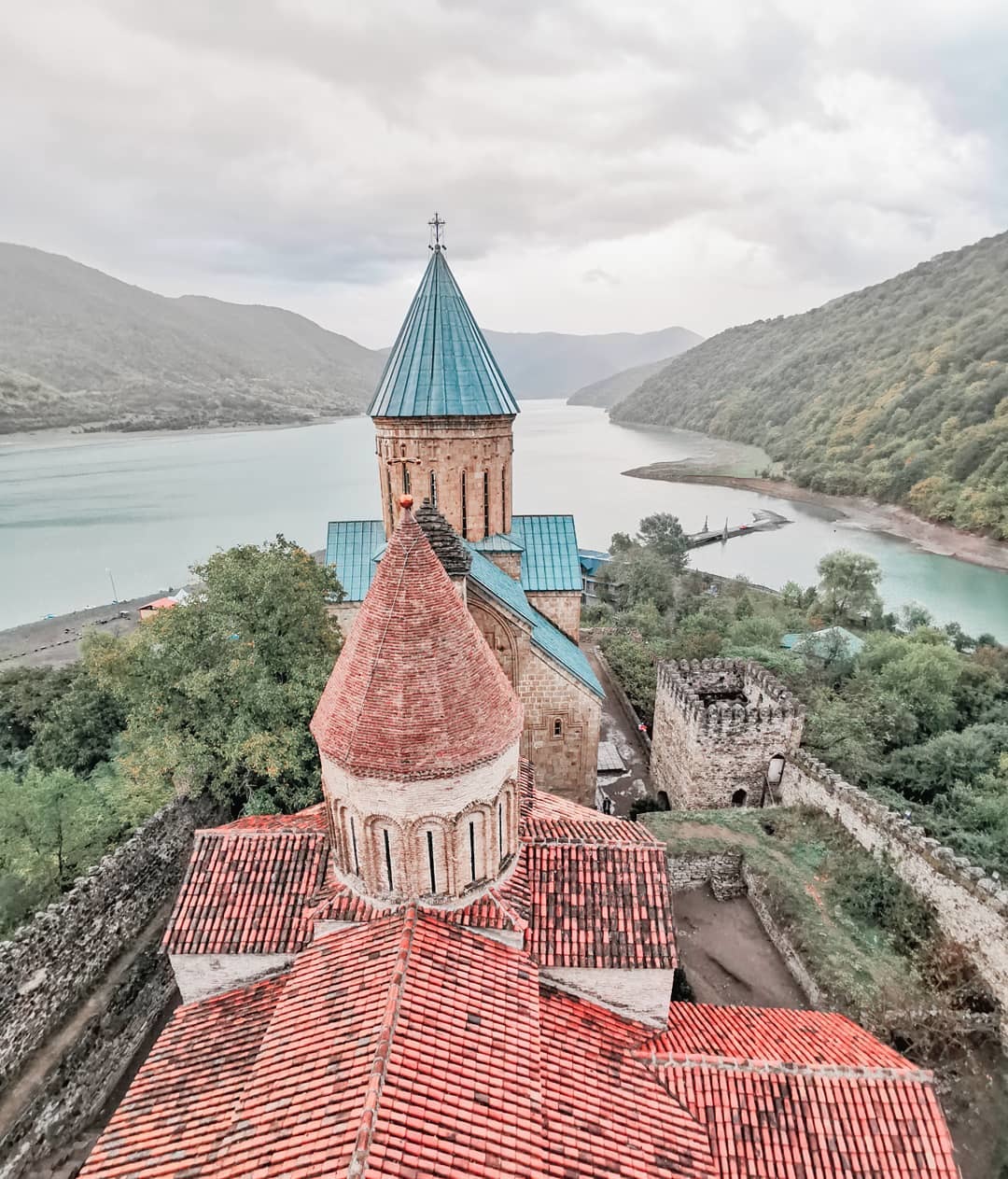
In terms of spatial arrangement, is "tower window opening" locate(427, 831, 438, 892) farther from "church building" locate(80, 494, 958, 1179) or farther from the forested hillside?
the forested hillside

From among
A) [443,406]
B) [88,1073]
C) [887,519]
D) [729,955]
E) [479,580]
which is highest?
[443,406]

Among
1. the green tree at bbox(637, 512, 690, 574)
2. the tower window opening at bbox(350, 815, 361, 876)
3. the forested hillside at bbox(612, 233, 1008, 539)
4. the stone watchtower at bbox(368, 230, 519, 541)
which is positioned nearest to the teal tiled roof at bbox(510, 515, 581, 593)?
the stone watchtower at bbox(368, 230, 519, 541)

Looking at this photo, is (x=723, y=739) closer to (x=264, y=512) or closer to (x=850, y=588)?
(x=850, y=588)

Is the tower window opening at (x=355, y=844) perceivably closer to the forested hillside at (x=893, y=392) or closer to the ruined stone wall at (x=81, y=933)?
the ruined stone wall at (x=81, y=933)

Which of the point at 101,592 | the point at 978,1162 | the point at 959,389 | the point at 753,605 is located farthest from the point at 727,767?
the point at 959,389

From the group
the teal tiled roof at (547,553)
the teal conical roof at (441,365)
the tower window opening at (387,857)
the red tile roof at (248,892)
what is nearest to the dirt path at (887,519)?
the teal tiled roof at (547,553)

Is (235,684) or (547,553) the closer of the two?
(235,684)

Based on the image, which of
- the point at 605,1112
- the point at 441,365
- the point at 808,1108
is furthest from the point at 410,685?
the point at 441,365

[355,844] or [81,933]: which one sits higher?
[355,844]

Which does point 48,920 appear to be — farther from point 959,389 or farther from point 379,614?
point 959,389
